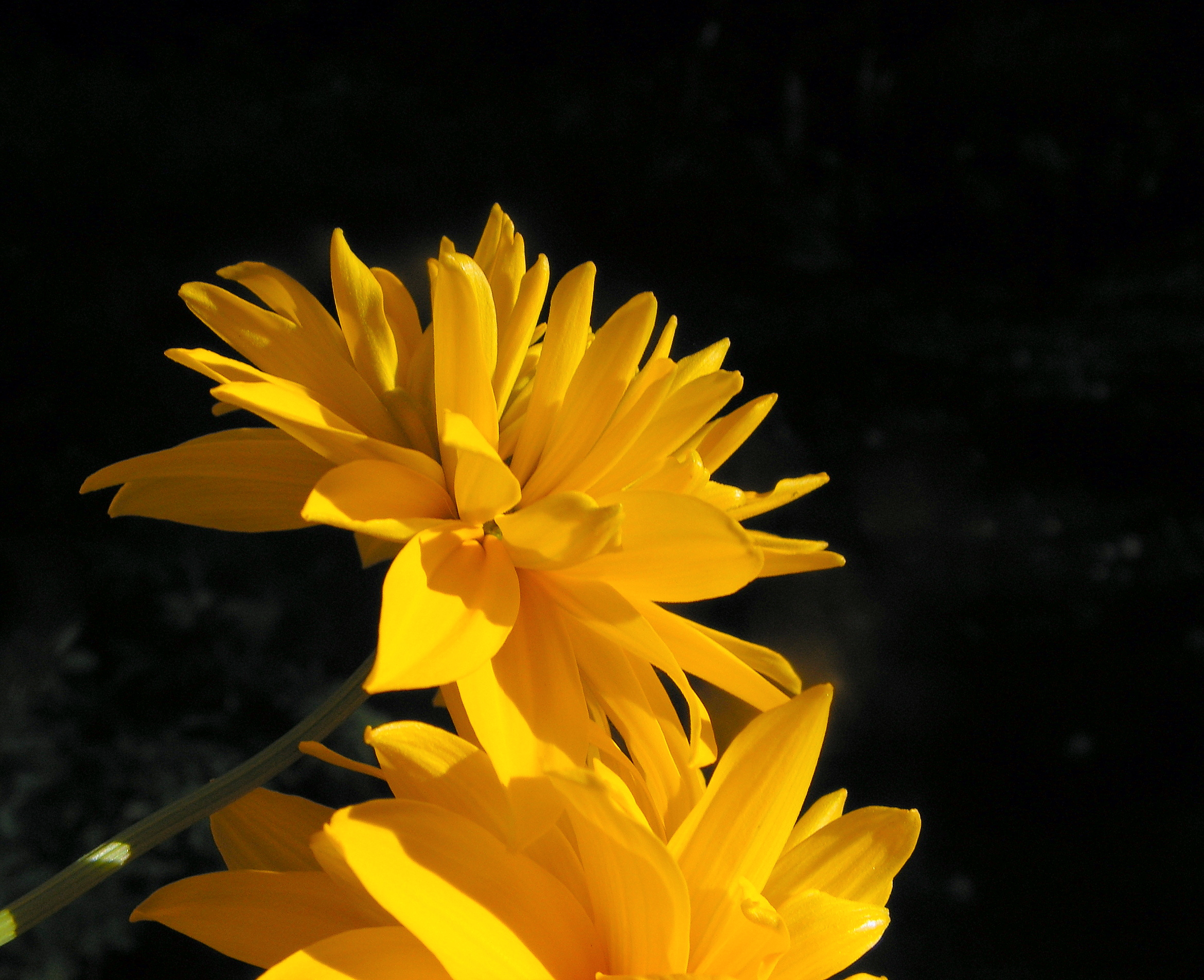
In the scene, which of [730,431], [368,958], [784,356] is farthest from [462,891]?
[784,356]

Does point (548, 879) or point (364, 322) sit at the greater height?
point (364, 322)

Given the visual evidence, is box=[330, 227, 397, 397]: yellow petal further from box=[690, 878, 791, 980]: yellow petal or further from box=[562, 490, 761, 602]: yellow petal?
box=[690, 878, 791, 980]: yellow petal

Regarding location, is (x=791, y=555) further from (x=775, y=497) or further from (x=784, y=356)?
(x=784, y=356)

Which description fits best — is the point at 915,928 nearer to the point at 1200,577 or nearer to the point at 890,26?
the point at 1200,577

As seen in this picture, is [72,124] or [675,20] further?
[675,20]

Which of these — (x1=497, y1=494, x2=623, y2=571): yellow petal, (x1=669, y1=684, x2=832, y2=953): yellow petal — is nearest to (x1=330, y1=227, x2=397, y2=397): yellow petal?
(x1=497, y1=494, x2=623, y2=571): yellow petal

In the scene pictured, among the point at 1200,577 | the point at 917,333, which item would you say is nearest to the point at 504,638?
the point at 1200,577
